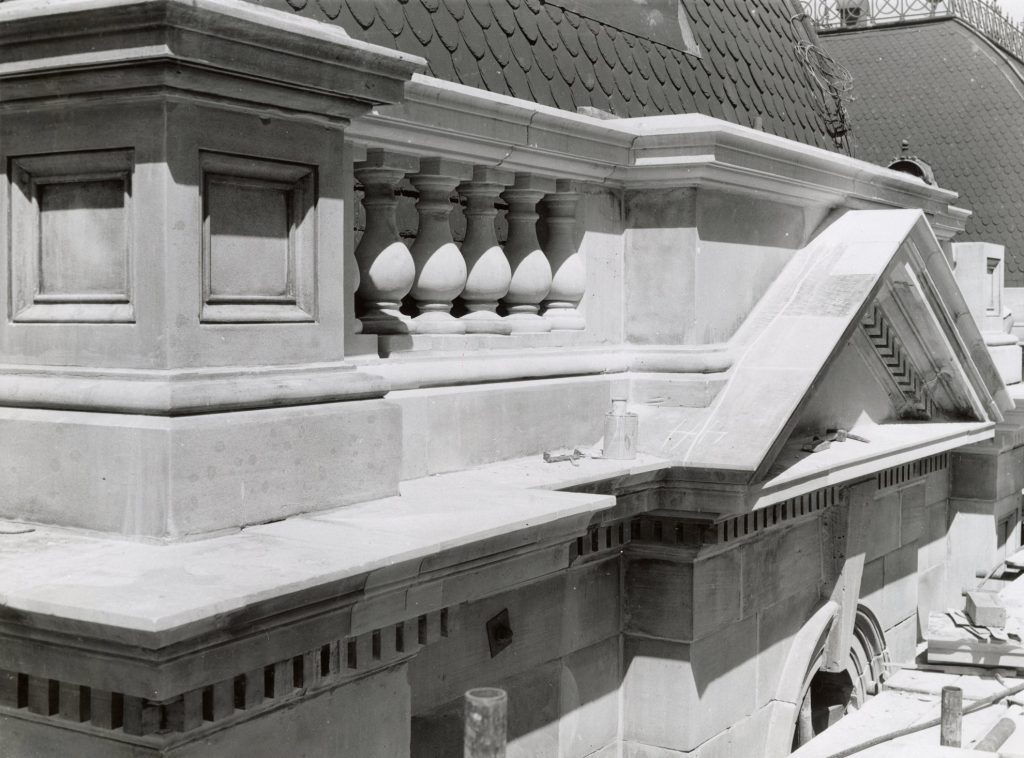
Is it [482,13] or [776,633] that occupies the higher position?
[482,13]

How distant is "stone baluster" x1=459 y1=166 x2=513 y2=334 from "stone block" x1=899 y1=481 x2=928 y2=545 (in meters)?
5.13

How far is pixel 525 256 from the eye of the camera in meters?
6.22

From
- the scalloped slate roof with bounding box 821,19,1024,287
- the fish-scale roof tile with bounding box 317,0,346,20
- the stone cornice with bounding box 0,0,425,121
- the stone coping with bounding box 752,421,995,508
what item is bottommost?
the stone coping with bounding box 752,421,995,508

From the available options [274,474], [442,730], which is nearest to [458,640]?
[442,730]

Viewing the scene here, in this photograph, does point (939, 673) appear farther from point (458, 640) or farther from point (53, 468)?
point (53, 468)

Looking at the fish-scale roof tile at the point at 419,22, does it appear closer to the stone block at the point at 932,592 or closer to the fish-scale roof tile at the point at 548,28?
the fish-scale roof tile at the point at 548,28

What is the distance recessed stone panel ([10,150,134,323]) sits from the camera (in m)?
4.03

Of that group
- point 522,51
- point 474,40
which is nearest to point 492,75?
point 474,40

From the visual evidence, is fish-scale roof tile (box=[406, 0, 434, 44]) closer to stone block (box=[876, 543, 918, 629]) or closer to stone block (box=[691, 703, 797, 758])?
stone block (box=[691, 703, 797, 758])

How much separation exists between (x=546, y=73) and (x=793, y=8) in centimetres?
670

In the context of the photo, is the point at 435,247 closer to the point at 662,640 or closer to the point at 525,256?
the point at 525,256

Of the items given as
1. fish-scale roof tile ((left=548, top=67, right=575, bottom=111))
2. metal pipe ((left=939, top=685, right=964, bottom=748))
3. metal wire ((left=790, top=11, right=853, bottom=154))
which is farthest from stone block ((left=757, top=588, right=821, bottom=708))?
metal wire ((left=790, top=11, right=853, bottom=154))

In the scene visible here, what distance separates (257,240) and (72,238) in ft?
1.93

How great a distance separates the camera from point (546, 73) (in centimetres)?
768
